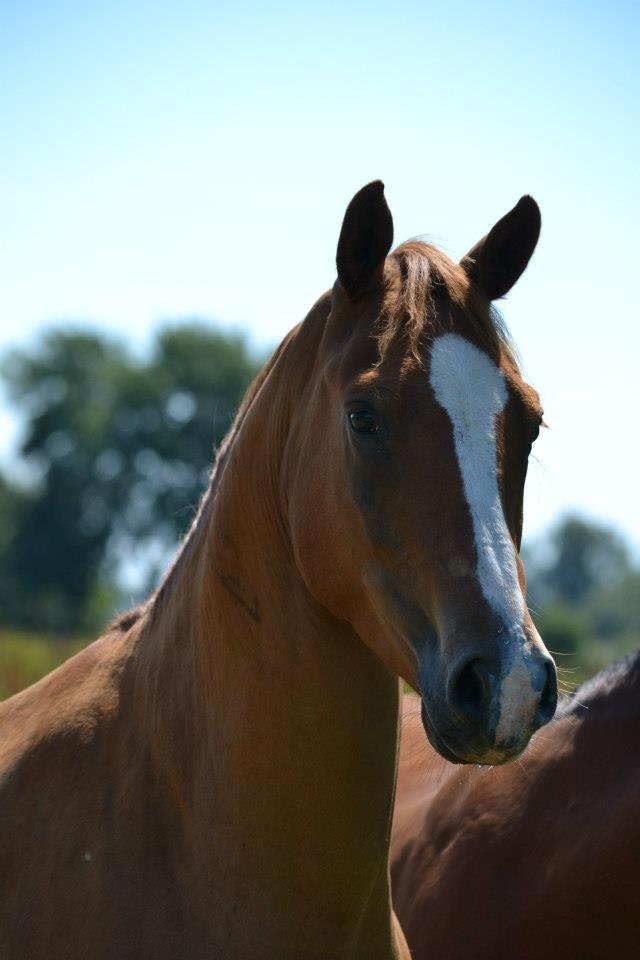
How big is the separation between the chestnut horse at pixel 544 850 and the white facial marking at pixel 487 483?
1.57 metres

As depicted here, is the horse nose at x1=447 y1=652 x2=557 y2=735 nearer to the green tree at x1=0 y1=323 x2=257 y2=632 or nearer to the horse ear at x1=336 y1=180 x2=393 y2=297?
the horse ear at x1=336 y1=180 x2=393 y2=297

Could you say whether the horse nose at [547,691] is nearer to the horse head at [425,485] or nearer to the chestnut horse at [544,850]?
the horse head at [425,485]

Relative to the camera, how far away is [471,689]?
237 centimetres

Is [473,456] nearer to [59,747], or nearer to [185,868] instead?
[185,868]

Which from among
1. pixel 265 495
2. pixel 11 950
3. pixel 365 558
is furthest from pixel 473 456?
pixel 11 950

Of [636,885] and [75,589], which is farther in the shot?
[75,589]

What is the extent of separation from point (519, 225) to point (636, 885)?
2.21 meters

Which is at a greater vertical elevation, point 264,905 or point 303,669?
point 303,669

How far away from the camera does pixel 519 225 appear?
3.26 metres

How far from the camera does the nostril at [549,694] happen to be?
7.58 feet

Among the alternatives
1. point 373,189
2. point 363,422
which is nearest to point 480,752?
point 363,422

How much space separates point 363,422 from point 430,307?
391 millimetres

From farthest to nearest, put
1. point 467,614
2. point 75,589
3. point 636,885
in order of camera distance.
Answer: point 75,589, point 636,885, point 467,614

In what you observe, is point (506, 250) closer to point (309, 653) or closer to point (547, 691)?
point (309, 653)
